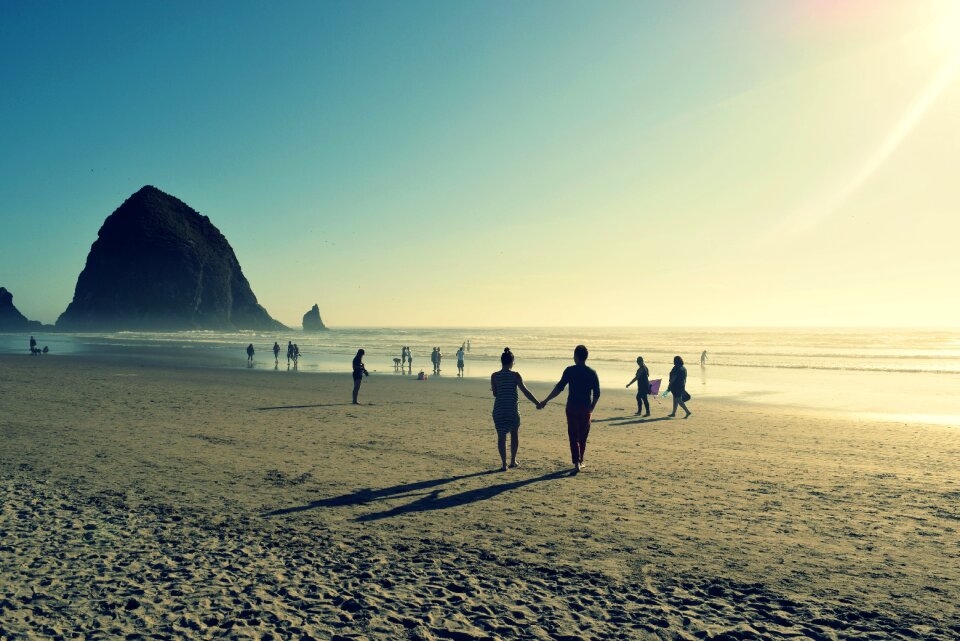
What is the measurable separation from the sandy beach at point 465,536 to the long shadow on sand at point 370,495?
54 mm

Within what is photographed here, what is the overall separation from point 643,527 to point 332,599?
373 centimetres

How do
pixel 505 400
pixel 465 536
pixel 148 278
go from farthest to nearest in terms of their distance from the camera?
1. pixel 148 278
2. pixel 505 400
3. pixel 465 536

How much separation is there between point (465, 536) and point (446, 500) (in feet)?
4.80

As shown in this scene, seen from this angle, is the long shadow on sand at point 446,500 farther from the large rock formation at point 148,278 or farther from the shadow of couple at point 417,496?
the large rock formation at point 148,278

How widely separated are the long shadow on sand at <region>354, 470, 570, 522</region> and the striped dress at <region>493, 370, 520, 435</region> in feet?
3.07

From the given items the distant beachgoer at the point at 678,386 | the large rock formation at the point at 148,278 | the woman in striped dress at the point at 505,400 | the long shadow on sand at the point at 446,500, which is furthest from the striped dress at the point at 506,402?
the large rock formation at the point at 148,278

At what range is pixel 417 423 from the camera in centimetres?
1482

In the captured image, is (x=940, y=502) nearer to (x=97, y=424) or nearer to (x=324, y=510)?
(x=324, y=510)

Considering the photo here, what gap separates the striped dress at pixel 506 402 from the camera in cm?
910

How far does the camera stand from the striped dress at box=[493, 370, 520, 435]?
358 inches

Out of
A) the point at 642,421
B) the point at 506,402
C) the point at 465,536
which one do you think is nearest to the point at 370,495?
the point at 465,536

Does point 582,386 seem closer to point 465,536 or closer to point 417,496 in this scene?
point 417,496

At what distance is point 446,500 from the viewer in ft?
25.4

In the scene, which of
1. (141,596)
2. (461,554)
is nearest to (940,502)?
(461,554)
